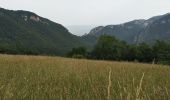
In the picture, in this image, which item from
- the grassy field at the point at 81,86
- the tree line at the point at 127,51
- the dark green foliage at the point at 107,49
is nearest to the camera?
the grassy field at the point at 81,86

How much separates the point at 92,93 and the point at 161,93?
790 mm

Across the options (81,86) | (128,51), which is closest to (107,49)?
(128,51)

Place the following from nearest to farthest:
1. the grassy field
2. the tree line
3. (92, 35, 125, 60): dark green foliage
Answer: the grassy field, the tree line, (92, 35, 125, 60): dark green foliage

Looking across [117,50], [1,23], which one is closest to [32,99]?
[117,50]

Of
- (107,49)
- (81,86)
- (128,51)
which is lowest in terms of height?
(81,86)

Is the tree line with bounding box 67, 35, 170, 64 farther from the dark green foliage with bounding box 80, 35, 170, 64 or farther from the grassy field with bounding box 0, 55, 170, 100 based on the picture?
the grassy field with bounding box 0, 55, 170, 100

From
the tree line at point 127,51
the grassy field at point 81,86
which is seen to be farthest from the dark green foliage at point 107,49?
the grassy field at point 81,86

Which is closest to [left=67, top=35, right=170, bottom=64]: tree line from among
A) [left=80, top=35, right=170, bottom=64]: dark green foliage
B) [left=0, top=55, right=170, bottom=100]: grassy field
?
[left=80, top=35, right=170, bottom=64]: dark green foliage

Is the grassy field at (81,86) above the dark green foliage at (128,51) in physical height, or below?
below

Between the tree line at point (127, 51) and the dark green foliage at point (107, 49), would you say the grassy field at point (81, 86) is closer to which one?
the tree line at point (127, 51)

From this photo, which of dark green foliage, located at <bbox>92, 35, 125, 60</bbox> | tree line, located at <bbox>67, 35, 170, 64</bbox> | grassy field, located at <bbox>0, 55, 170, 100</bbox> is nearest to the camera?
grassy field, located at <bbox>0, 55, 170, 100</bbox>

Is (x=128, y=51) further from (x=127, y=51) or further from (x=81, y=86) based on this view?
(x=81, y=86)

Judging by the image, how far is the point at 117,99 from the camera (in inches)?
127

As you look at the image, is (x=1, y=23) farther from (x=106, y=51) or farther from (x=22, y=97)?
(x=22, y=97)
